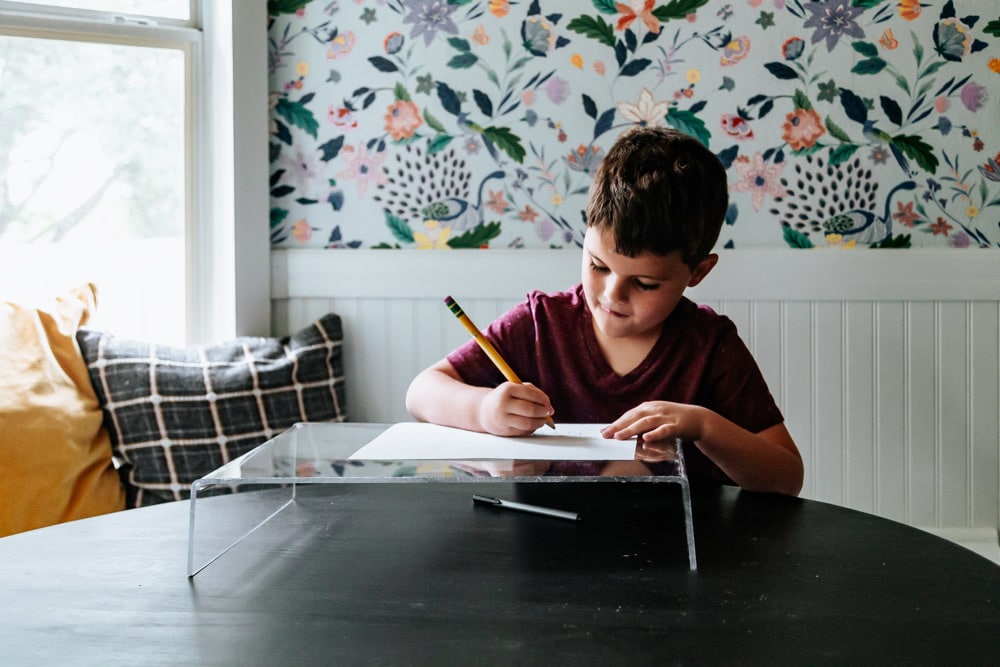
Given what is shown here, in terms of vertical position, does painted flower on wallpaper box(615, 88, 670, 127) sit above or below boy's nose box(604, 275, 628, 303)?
above

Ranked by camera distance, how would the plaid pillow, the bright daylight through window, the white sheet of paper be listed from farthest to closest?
the bright daylight through window
the plaid pillow
the white sheet of paper

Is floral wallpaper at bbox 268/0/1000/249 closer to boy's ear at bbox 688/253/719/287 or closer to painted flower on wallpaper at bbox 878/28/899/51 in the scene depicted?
painted flower on wallpaper at bbox 878/28/899/51

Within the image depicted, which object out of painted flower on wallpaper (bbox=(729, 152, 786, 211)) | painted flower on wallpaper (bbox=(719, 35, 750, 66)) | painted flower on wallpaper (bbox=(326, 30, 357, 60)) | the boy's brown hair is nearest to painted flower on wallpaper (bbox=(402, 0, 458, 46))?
painted flower on wallpaper (bbox=(326, 30, 357, 60))

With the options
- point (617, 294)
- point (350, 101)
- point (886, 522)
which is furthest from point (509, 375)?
point (350, 101)

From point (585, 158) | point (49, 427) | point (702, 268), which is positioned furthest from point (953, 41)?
point (49, 427)

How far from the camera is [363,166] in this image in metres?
2.24

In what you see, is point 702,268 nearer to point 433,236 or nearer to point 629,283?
point 629,283

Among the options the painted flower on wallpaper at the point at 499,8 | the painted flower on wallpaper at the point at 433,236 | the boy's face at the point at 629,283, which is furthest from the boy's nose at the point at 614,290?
the painted flower on wallpaper at the point at 499,8

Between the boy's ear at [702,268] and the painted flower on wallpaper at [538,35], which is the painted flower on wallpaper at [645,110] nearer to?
the painted flower on wallpaper at [538,35]

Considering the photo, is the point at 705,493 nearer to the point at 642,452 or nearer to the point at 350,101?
the point at 642,452

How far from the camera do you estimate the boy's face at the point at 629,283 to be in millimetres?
1289

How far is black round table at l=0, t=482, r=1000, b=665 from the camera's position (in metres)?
0.69

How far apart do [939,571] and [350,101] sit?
1.76 m

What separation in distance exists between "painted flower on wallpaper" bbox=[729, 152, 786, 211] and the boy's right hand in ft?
3.88
